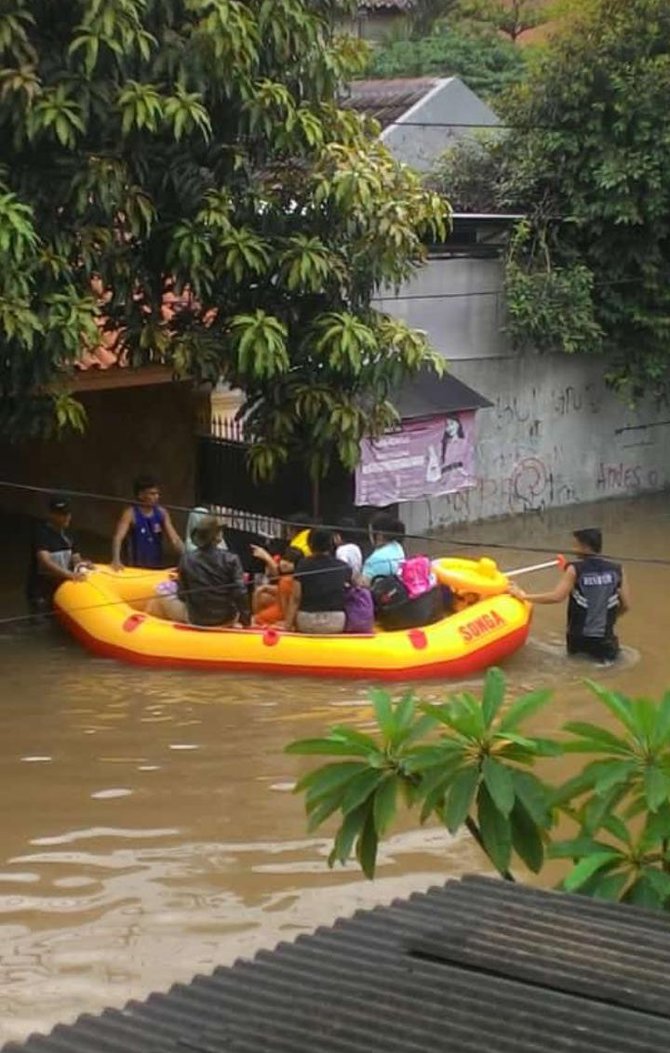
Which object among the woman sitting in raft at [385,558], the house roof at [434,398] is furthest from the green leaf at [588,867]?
the house roof at [434,398]

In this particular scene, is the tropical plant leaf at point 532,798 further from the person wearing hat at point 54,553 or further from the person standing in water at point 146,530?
the person standing in water at point 146,530

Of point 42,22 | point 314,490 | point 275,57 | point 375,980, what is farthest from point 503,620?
point 375,980

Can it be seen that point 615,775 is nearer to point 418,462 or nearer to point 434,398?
point 418,462

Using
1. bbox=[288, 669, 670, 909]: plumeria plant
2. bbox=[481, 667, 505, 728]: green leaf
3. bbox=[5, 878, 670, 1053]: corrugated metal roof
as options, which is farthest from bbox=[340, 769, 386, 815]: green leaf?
bbox=[5, 878, 670, 1053]: corrugated metal roof

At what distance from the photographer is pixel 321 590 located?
11.0 m

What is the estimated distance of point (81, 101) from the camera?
10.2 meters

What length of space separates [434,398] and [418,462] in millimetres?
Answer: 696

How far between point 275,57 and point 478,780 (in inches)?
330

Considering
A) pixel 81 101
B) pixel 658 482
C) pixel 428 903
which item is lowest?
pixel 658 482

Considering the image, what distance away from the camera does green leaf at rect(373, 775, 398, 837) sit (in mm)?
3576

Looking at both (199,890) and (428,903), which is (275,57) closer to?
(199,890)

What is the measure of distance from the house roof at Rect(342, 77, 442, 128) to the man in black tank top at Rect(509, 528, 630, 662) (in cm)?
1182

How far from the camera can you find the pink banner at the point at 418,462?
578 inches

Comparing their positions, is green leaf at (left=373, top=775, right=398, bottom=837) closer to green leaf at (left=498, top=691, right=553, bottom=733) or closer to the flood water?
green leaf at (left=498, top=691, right=553, bottom=733)
